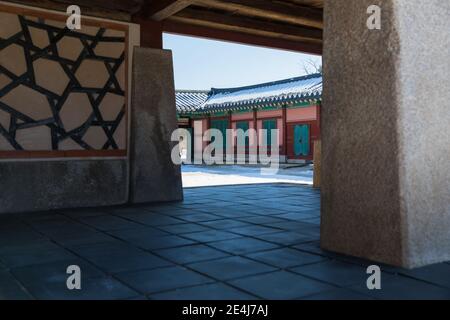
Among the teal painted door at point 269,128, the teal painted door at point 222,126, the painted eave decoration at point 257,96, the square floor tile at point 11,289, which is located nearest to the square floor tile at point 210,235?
the square floor tile at point 11,289

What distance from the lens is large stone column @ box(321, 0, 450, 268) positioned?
3.25 m

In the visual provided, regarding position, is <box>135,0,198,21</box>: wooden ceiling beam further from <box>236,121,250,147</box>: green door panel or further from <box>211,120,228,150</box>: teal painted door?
<box>211,120,228,150</box>: teal painted door

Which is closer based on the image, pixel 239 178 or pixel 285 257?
pixel 285 257

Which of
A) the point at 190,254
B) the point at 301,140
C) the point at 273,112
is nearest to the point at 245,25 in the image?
the point at 190,254

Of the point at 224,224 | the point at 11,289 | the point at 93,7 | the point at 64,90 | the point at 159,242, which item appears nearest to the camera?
the point at 11,289

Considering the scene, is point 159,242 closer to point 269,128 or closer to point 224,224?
point 224,224

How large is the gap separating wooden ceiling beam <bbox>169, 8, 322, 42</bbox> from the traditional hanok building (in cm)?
1073

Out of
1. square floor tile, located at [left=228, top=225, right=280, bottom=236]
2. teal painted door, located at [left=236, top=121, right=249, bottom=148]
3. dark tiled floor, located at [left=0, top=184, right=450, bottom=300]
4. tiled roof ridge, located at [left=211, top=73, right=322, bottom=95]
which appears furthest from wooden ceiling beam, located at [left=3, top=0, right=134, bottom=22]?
tiled roof ridge, located at [left=211, top=73, right=322, bottom=95]

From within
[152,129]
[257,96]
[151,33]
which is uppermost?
[257,96]

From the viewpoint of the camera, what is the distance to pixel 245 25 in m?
7.46

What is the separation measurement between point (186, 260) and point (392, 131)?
5.96 feet

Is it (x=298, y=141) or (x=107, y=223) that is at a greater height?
(x=298, y=141)

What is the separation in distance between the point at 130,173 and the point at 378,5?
460cm

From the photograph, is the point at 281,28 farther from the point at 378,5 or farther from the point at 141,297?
the point at 141,297
